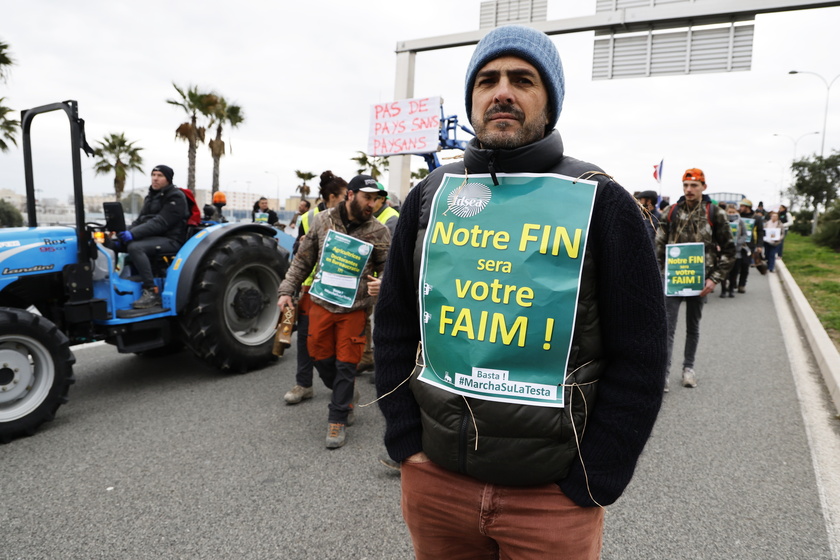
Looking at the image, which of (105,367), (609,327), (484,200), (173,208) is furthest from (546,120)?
(105,367)

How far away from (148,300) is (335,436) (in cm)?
231

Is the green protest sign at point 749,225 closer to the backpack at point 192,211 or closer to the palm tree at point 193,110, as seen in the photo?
the backpack at point 192,211

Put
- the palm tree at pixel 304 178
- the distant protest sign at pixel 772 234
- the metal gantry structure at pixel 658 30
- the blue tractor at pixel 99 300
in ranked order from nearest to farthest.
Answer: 1. the blue tractor at pixel 99 300
2. the metal gantry structure at pixel 658 30
3. the distant protest sign at pixel 772 234
4. the palm tree at pixel 304 178

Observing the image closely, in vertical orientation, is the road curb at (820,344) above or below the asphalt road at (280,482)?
above

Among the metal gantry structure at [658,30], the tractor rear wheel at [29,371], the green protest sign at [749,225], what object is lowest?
the tractor rear wheel at [29,371]

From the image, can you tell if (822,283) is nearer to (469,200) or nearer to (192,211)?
(192,211)

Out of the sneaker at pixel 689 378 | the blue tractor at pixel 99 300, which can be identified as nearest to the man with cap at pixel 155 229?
the blue tractor at pixel 99 300

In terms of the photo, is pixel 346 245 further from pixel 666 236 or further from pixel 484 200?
pixel 666 236

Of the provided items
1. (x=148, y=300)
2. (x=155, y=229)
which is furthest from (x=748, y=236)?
(x=148, y=300)

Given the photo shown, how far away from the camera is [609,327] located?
51.4 inches

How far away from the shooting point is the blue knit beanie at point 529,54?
52.9 inches

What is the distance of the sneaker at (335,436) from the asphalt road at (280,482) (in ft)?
0.19

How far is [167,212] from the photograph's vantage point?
17.5 feet

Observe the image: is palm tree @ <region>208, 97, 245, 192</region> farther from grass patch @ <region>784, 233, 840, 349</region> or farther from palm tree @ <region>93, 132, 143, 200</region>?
grass patch @ <region>784, 233, 840, 349</region>
